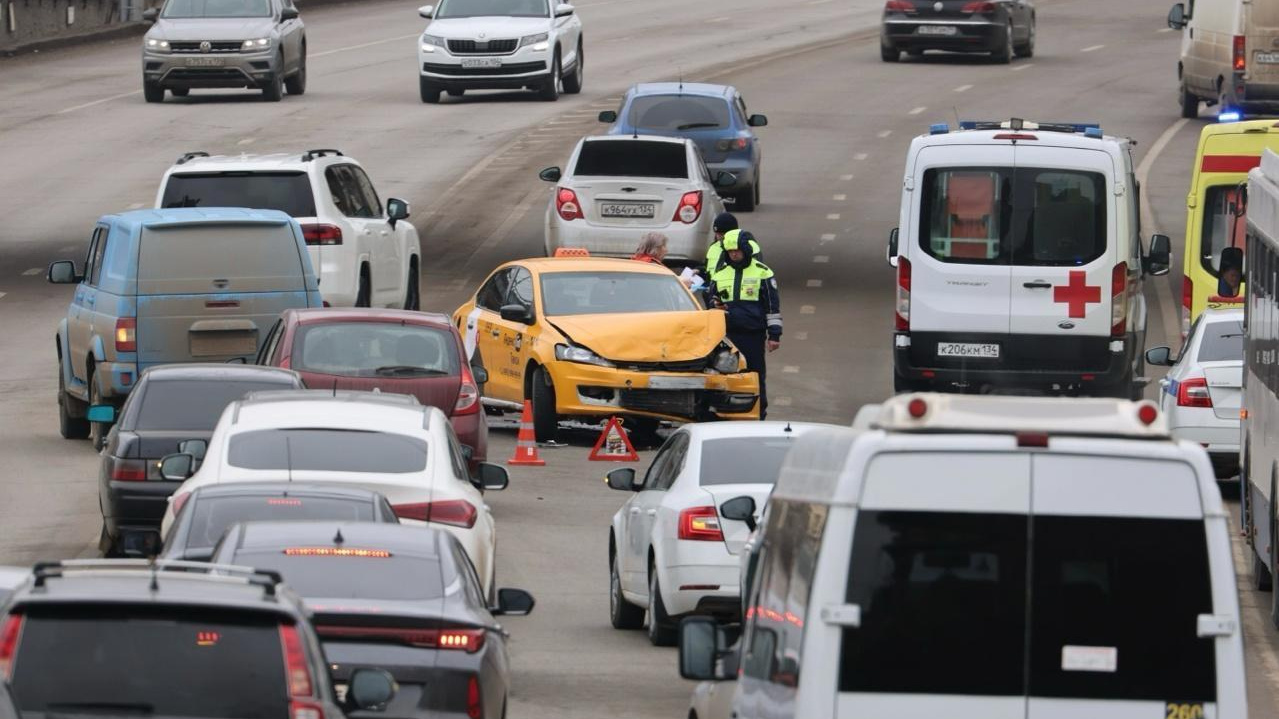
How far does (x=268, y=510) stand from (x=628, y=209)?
16.9 meters

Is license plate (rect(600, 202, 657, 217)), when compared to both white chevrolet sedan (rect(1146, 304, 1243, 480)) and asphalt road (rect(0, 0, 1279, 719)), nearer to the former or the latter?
asphalt road (rect(0, 0, 1279, 719))

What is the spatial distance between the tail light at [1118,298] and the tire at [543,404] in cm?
477

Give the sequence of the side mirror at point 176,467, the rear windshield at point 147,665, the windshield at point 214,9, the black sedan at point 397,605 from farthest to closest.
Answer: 1. the windshield at point 214,9
2. the side mirror at point 176,467
3. the black sedan at point 397,605
4. the rear windshield at point 147,665

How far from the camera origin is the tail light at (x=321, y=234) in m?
25.2

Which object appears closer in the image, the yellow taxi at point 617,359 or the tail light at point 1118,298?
the tail light at point 1118,298

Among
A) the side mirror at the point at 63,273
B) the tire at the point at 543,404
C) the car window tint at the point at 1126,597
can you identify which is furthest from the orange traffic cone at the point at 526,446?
the car window tint at the point at 1126,597

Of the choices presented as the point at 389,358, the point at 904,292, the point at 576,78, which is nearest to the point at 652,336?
the point at 904,292

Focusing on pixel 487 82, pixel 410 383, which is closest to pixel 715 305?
pixel 410 383

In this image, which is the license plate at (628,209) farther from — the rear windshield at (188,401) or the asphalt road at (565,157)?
the rear windshield at (188,401)

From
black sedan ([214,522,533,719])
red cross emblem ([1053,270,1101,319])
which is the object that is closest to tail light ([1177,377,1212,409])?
red cross emblem ([1053,270,1101,319])

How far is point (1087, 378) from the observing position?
23422 mm

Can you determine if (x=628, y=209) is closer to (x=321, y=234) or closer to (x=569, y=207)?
(x=569, y=207)

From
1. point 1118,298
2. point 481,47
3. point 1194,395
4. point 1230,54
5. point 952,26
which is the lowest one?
point 952,26

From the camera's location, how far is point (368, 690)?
9.19 meters
